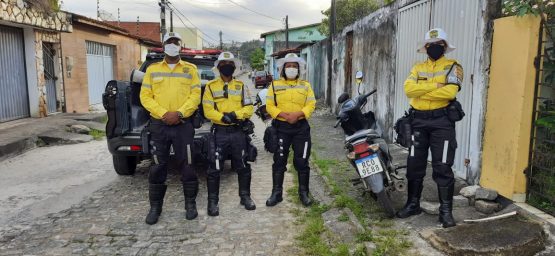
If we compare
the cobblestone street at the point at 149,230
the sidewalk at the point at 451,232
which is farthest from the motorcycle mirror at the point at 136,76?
the sidewalk at the point at 451,232

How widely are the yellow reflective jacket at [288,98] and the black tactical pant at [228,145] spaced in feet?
1.48

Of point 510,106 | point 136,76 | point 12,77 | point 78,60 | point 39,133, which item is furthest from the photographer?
point 78,60

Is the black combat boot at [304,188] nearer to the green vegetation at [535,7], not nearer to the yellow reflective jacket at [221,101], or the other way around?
the yellow reflective jacket at [221,101]

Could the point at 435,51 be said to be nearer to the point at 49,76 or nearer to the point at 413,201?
the point at 413,201

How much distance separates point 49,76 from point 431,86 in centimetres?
1226

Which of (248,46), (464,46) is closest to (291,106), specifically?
(464,46)

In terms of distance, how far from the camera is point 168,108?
15.0 ft

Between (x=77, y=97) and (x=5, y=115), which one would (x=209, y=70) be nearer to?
(x=5, y=115)

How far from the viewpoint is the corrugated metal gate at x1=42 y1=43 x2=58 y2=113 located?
42.2ft

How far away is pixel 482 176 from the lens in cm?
485

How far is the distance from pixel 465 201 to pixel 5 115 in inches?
441

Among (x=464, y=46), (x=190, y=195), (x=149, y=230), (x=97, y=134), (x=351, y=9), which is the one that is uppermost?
(x=351, y=9)

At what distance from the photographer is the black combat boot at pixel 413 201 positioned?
4496 mm

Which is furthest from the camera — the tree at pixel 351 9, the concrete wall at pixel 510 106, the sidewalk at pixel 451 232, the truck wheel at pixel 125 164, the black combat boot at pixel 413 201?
the tree at pixel 351 9
